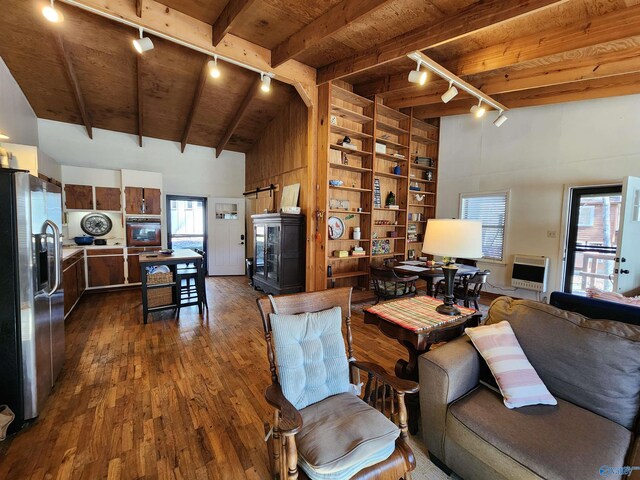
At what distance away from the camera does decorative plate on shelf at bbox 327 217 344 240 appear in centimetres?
474

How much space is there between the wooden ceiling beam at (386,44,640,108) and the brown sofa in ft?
11.9

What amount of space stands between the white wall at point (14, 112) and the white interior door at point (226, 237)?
3.29 meters

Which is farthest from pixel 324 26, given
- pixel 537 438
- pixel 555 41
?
pixel 537 438

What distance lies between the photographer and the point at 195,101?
5086mm

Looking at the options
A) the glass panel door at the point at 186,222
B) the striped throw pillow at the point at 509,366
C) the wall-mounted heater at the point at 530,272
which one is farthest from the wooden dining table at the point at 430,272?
the glass panel door at the point at 186,222

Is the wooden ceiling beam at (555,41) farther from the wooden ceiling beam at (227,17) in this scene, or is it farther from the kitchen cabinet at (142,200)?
the kitchen cabinet at (142,200)

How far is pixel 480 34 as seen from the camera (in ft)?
10.7

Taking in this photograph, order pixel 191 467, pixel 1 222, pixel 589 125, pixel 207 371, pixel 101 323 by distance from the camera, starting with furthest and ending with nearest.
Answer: pixel 589 125, pixel 101 323, pixel 207 371, pixel 1 222, pixel 191 467

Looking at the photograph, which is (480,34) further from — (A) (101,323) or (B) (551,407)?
(A) (101,323)

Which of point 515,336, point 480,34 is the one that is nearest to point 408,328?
point 515,336

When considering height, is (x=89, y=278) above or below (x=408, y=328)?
below

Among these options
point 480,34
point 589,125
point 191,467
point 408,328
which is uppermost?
point 480,34

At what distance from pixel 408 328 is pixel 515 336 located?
2.04 feet

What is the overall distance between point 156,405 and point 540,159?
626 centimetres
